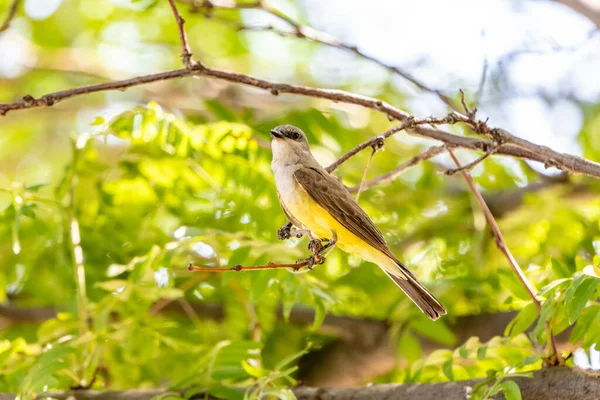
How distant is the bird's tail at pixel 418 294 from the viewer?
Answer: 3219mm

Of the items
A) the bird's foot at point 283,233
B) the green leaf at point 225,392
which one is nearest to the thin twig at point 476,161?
the bird's foot at point 283,233

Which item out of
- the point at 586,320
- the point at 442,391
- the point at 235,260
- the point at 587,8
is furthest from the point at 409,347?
the point at 587,8

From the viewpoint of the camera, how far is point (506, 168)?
6.06 meters

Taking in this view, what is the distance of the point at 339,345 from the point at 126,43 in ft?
18.2

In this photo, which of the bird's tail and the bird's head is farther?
the bird's head

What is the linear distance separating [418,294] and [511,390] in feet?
2.04

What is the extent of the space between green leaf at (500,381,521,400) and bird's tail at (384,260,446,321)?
16.6 inches

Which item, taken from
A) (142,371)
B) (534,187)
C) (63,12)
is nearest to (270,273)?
(142,371)

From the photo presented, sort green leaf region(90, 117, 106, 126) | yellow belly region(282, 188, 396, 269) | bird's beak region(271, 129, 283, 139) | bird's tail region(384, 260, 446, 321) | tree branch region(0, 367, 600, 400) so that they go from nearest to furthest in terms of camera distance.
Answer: tree branch region(0, 367, 600, 400) → bird's tail region(384, 260, 446, 321) → yellow belly region(282, 188, 396, 269) → bird's beak region(271, 129, 283, 139) → green leaf region(90, 117, 106, 126)

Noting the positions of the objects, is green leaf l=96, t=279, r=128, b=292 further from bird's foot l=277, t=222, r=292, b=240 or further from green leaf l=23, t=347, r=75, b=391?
bird's foot l=277, t=222, r=292, b=240

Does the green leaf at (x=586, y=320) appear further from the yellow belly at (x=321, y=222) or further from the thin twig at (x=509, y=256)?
the yellow belly at (x=321, y=222)

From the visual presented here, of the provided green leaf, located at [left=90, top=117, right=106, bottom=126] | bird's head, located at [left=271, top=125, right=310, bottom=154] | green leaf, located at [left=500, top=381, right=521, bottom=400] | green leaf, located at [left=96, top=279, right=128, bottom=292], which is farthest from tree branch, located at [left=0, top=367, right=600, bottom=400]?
green leaf, located at [left=90, top=117, right=106, bottom=126]

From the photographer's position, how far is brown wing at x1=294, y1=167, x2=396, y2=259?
3.40m

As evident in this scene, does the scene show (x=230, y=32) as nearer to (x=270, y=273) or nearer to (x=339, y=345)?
(x=339, y=345)
